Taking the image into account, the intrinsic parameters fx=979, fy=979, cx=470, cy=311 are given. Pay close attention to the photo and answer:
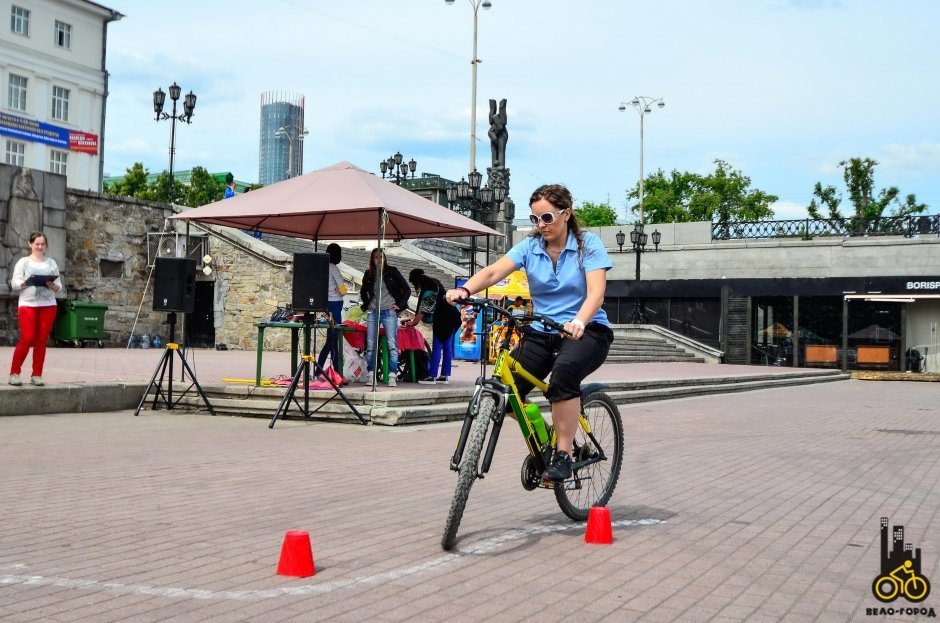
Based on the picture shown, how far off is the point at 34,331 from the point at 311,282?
3289 millimetres

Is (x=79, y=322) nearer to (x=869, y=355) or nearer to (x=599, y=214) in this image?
(x=869, y=355)

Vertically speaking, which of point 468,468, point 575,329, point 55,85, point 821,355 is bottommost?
point 468,468

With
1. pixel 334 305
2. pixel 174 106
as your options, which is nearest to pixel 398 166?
pixel 174 106

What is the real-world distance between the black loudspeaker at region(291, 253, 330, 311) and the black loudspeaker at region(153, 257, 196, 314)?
165cm

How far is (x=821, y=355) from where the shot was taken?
3183 cm

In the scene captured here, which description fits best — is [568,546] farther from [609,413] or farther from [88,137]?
[88,137]

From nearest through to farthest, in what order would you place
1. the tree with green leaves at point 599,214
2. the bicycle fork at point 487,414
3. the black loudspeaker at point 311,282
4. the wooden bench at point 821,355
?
1. the bicycle fork at point 487,414
2. the black loudspeaker at point 311,282
3. the wooden bench at point 821,355
4. the tree with green leaves at point 599,214

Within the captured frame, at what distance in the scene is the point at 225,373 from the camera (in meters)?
15.6

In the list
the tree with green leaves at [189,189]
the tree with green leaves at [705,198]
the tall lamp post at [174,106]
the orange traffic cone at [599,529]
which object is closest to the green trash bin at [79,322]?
the tall lamp post at [174,106]

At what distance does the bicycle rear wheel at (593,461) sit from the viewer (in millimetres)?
5355

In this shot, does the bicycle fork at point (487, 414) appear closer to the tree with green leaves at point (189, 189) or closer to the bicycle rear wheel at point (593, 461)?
the bicycle rear wheel at point (593, 461)

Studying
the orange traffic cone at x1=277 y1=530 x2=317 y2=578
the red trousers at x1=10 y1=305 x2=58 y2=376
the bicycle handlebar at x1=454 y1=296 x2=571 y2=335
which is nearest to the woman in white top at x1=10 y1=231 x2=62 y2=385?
the red trousers at x1=10 y1=305 x2=58 y2=376

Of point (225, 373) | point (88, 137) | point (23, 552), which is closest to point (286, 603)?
point (23, 552)

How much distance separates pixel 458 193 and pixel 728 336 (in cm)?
1033
